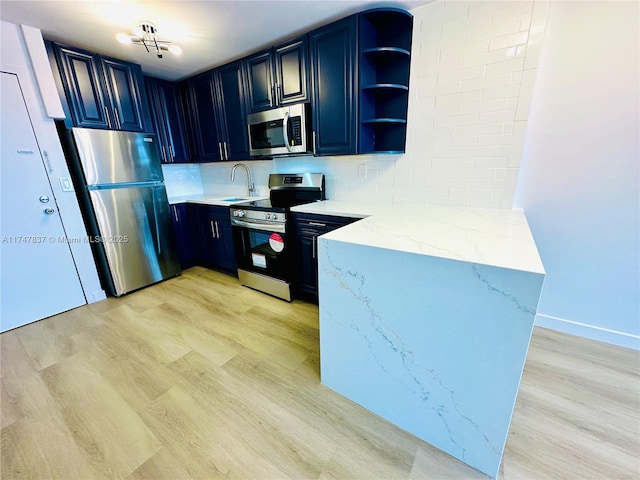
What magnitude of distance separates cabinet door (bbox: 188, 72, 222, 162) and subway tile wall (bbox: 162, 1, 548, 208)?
211 cm

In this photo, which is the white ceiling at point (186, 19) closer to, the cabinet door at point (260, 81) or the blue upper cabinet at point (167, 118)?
the cabinet door at point (260, 81)

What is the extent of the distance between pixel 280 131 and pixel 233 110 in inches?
32.5

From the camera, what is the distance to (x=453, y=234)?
135 cm

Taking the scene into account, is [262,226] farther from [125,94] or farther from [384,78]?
[125,94]

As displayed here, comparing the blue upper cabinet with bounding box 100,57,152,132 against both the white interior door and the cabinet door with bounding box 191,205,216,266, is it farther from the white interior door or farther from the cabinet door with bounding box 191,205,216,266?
the cabinet door with bounding box 191,205,216,266

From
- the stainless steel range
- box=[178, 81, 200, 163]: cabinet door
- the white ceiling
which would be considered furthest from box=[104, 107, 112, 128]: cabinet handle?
the stainless steel range

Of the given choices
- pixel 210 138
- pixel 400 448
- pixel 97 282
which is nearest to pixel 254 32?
pixel 210 138

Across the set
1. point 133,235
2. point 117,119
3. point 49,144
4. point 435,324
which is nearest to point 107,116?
point 117,119

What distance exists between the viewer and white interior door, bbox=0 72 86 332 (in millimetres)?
2135

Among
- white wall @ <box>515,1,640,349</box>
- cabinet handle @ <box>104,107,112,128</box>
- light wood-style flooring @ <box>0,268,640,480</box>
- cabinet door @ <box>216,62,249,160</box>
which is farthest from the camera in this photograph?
cabinet door @ <box>216,62,249,160</box>

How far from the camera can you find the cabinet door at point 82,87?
7.71 ft

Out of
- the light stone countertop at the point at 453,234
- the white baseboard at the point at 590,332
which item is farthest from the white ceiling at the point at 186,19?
the white baseboard at the point at 590,332

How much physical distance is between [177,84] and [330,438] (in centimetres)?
420

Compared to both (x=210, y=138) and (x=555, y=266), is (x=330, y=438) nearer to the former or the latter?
(x=555, y=266)
